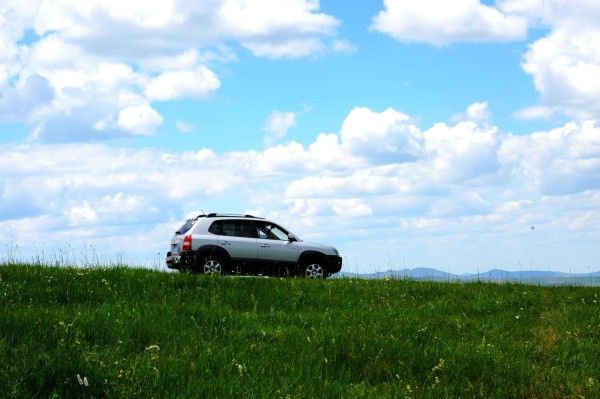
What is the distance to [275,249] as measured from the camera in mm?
26562

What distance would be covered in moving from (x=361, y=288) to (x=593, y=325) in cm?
538

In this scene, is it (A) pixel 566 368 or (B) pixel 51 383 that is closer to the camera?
(B) pixel 51 383

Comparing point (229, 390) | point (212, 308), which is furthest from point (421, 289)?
point (229, 390)

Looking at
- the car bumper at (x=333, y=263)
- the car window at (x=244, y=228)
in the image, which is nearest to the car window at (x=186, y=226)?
the car window at (x=244, y=228)

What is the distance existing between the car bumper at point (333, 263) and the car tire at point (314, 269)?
0.84 ft

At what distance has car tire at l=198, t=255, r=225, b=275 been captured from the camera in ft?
82.8

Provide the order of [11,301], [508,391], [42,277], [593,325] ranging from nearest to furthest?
[508,391] → [11,301] → [593,325] → [42,277]

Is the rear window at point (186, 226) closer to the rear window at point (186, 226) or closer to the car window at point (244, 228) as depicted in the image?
the rear window at point (186, 226)

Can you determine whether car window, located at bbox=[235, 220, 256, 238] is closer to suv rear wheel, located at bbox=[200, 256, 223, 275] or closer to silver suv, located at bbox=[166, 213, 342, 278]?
silver suv, located at bbox=[166, 213, 342, 278]

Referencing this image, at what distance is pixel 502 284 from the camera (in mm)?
21250

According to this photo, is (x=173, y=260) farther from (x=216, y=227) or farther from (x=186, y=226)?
(x=216, y=227)

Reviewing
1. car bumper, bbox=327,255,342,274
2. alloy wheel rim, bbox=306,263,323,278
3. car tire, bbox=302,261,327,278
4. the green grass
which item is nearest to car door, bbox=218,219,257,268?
car tire, bbox=302,261,327,278

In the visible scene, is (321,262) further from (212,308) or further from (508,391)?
(508,391)

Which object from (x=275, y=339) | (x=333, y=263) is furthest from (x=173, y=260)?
(x=275, y=339)
